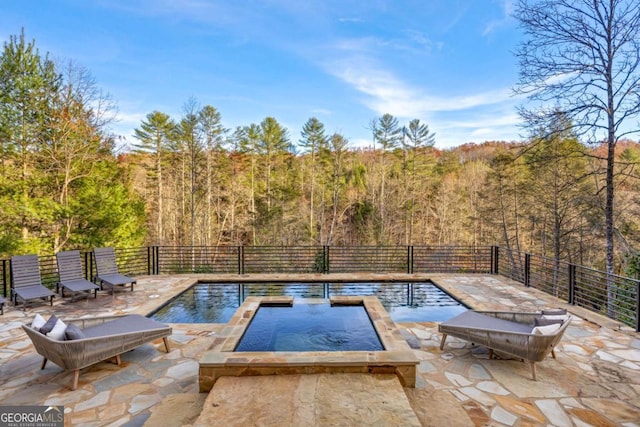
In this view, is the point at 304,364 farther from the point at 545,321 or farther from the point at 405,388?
the point at 545,321

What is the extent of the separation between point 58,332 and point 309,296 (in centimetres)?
398

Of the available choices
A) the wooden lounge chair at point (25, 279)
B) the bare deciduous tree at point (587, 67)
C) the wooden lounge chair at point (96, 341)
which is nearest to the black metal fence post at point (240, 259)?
the wooden lounge chair at point (25, 279)

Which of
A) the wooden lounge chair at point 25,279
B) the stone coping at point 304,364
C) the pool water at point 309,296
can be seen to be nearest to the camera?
the stone coping at point 304,364

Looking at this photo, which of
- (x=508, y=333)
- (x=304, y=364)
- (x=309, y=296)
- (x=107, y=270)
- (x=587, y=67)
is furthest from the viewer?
(x=587, y=67)

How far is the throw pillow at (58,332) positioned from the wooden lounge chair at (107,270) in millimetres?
3095

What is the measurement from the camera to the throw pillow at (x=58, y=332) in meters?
2.86

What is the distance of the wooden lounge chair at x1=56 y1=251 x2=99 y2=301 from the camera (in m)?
5.59

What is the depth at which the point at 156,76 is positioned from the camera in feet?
42.5

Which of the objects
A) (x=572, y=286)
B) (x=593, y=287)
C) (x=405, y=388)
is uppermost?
(x=572, y=286)

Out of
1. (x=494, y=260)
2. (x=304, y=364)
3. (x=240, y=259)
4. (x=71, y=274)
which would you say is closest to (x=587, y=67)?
(x=494, y=260)

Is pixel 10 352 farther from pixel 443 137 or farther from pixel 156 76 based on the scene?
pixel 443 137

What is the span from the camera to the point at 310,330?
4145mm

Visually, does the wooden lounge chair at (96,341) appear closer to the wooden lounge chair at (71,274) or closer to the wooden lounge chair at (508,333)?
the wooden lounge chair at (71,274)

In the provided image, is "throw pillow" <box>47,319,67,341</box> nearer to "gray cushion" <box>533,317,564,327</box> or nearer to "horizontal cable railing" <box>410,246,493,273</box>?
"gray cushion" <box>533,317,564,327</box>
